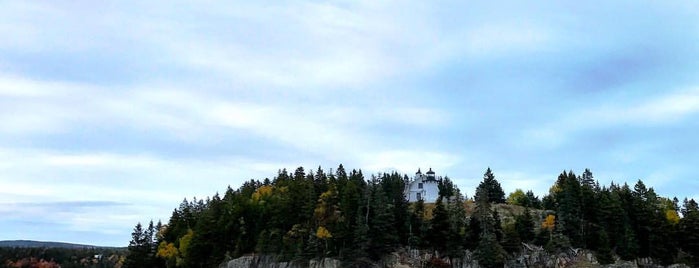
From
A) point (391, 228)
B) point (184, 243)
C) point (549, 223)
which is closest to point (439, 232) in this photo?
point (391, 228)

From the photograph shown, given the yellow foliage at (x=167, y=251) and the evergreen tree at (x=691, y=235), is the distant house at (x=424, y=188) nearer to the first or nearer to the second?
the evergreen tree at (x=691, y=235)

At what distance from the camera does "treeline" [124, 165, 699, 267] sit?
8669 centimetres

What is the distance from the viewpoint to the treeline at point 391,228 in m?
86.7

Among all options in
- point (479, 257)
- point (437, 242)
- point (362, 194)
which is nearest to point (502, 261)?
point (479, 257)

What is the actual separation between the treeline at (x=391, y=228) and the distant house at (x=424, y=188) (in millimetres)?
19360

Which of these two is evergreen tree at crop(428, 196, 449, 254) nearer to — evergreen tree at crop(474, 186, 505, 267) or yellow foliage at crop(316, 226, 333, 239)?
evergreen tree at crop(474, 186, 505, 267)

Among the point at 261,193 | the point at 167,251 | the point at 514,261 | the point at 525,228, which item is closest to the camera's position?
the point at 514,261

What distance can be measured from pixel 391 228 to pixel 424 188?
132ft

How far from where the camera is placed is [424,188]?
127 m

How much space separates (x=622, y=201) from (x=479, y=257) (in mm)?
33044

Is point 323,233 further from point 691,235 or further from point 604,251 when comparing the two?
point 691,235

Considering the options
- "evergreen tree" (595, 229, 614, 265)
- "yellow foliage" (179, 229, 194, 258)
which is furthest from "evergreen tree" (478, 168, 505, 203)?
"yellow foliage" (179, 229, 194, 258)

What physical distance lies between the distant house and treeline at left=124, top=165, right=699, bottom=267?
1936 cm

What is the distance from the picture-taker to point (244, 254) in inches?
3762
